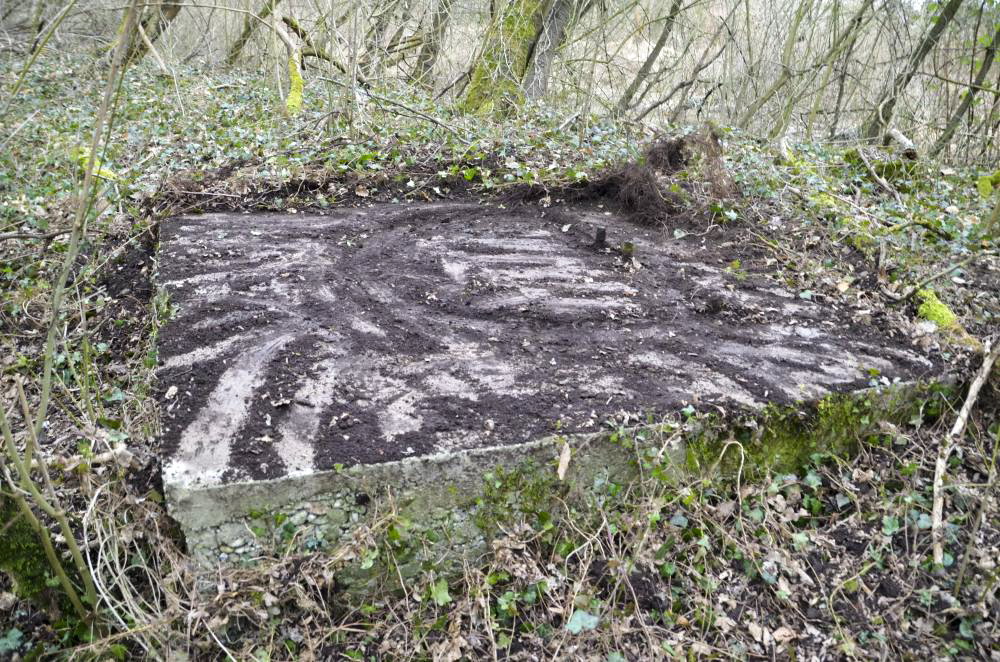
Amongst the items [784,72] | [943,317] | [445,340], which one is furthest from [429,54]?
[943,317]

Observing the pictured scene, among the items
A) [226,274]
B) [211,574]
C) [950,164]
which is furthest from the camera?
[950,164]

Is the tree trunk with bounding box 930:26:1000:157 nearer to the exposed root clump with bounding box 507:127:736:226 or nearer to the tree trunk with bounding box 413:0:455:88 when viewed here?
the exposed root clump with bounding box 507:127:736:226

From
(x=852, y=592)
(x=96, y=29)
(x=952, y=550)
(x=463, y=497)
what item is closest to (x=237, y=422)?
(x=463, y=497)

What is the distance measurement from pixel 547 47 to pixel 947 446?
20.5 ft

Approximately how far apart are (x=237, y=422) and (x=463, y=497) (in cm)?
92

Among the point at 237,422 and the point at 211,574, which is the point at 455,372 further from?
the point at 211,574

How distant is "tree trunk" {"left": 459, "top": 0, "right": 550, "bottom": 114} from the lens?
23.7 ft

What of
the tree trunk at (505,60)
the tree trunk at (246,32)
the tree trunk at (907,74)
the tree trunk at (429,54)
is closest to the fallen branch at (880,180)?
the tree trunk at (907,74)

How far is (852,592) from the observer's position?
8.29 ft

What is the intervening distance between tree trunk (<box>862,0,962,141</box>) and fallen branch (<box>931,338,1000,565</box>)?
4.23m

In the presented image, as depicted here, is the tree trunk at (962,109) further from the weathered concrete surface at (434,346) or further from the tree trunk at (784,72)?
the weathered concrete surface at (434,346)

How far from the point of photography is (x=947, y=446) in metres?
2.91

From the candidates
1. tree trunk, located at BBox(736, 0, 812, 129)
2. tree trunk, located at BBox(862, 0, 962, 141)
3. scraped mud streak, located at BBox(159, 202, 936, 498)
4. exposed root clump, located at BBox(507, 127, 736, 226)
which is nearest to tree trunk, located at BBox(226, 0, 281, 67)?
scraped mud streak, located at BBox(159, 202, 936, 498)

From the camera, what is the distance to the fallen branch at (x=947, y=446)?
8.70ft
